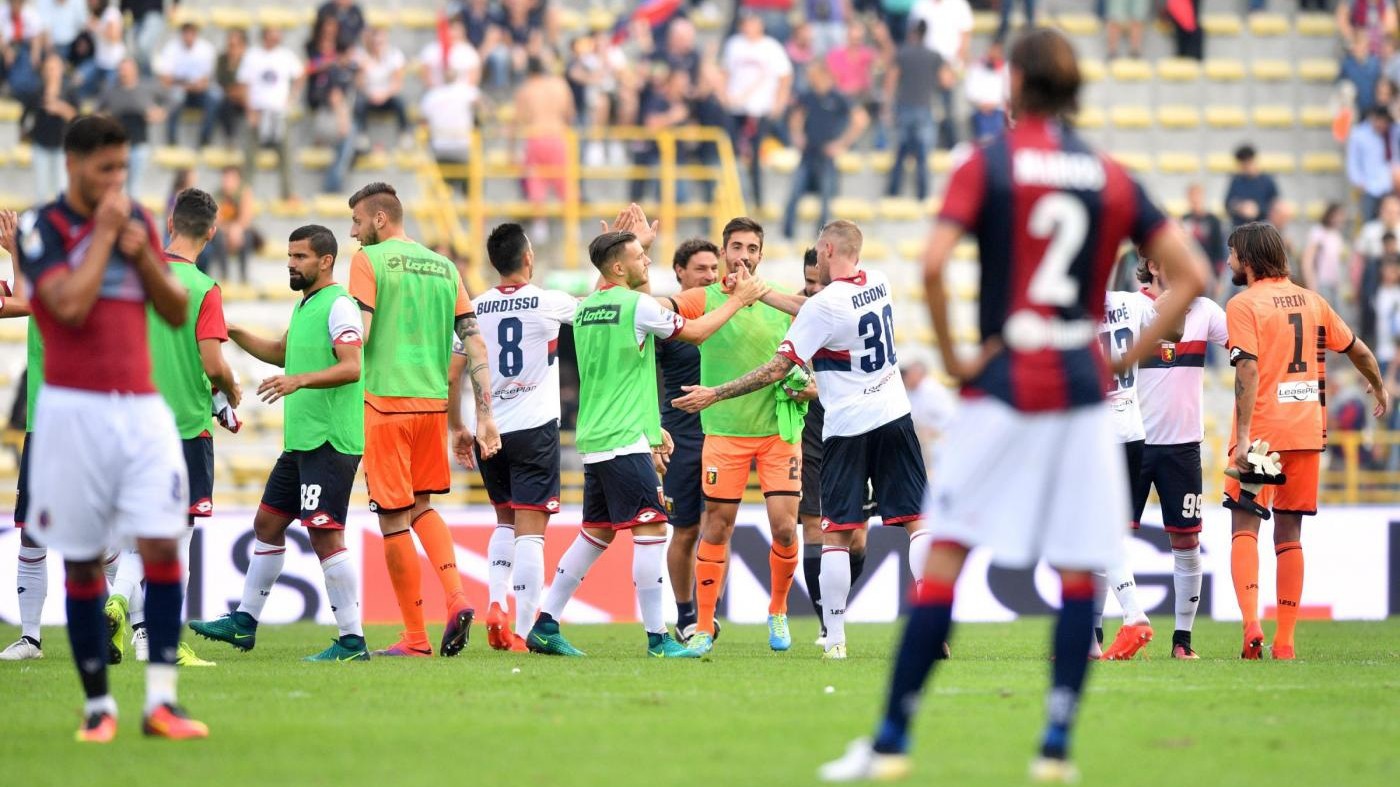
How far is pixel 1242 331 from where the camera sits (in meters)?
11.8

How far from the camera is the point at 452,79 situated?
24.3 m

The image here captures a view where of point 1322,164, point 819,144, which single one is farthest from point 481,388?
point 1322,164

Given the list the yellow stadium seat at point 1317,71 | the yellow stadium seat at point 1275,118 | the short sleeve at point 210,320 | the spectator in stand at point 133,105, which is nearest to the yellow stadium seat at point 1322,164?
the yellow stadium seat at point 1275,118

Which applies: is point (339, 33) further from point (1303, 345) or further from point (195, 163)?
point (1303, 345)

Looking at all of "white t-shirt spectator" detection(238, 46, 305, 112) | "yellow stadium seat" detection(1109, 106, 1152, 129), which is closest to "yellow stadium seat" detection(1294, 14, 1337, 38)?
"yellow stadium seat" detection(1109, 106, 1152, 129)

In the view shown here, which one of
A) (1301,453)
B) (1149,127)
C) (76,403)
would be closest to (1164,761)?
(76,403)

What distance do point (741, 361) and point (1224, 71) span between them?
54.5ft

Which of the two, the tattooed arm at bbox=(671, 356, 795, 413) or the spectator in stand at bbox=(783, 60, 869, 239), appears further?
the spectator in stand at bbox=(783, 60, 869, 239)

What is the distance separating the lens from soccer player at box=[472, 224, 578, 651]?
12398 mm

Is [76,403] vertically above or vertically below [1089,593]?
above

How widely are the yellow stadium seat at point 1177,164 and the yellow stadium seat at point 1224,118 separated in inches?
30.5

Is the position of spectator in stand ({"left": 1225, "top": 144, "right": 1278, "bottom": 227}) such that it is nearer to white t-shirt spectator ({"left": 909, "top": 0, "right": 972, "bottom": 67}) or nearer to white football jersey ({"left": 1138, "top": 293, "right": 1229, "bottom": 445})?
white t-shirt spectator ({"left": 909, "top": 0, "right": 972, "bottom": 67})

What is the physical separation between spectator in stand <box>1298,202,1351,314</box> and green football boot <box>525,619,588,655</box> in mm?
14663

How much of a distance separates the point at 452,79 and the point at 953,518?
18.8 m
